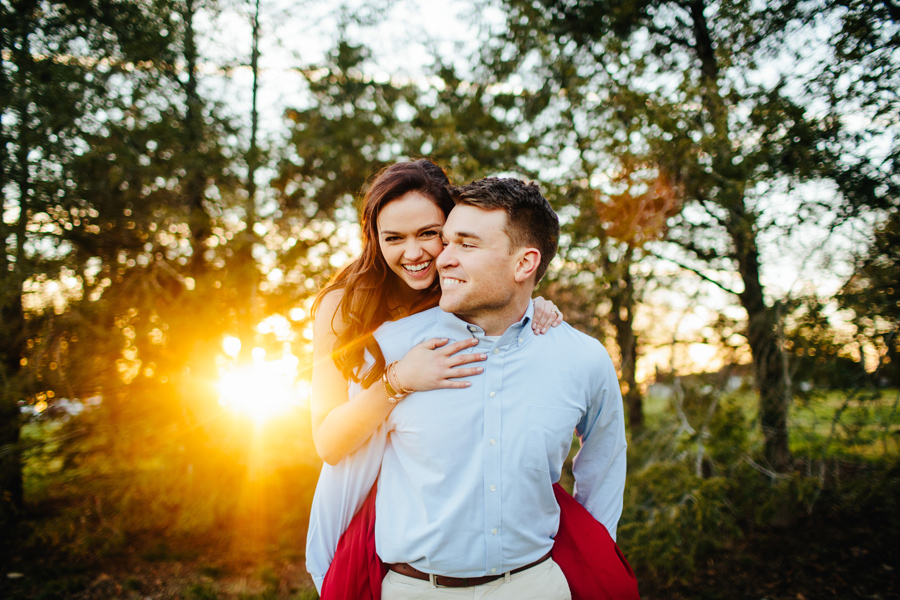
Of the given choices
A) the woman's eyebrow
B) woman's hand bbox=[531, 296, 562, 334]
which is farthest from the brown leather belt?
the woman's eyebrow

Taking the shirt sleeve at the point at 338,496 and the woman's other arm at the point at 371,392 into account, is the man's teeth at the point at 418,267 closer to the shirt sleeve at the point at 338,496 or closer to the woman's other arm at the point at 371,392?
the woman's other arm at the point at 371,392

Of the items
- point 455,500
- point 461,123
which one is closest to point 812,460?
point 455,500

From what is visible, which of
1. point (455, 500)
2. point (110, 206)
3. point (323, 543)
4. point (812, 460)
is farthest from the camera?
point (110, 206)

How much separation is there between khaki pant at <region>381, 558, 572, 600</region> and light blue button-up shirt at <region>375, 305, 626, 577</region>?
0.19 ft

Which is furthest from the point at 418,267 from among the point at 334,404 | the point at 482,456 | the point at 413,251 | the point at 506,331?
the point at 482,456

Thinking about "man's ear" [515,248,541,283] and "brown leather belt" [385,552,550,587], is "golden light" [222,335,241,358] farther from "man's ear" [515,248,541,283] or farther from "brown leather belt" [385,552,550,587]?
"man's ear" [515,248,541,283]

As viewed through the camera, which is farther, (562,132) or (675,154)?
(562,132)

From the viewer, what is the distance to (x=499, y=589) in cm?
152

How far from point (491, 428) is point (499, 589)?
53 cm

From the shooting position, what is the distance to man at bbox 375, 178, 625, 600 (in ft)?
4.90

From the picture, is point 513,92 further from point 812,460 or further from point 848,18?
point 812,460

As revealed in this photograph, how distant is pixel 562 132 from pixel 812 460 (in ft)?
13.7

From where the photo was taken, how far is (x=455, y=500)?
1.49m

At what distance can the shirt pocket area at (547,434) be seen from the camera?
1.51m
